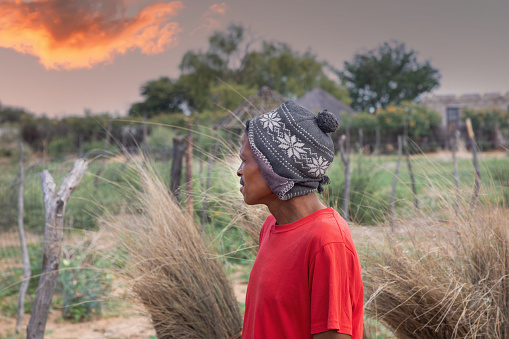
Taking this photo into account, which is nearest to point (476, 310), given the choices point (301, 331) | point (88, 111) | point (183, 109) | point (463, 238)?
point (463, 238)

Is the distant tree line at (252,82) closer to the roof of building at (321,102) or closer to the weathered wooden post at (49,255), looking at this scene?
the roof of building at (321,102)

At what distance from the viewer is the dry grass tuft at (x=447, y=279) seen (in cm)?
191

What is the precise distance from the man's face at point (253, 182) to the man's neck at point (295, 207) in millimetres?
33

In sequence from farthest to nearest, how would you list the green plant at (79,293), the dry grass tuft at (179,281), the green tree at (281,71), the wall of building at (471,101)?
the green tree at (281,71)
the wall of building at (471,101)
the green plant at (79,293)
the dry grass tuft at (179,281)

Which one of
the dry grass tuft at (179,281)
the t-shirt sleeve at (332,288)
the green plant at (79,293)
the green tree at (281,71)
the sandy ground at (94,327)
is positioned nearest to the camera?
the t-shirt sleeve at (332,288)

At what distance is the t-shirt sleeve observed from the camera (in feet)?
3.47

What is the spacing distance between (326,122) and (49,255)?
2.39 metres

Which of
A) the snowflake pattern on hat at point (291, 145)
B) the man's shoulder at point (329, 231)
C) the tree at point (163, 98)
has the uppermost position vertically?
the tree at point (163, 98)

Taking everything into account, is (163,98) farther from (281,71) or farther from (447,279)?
(447,279)

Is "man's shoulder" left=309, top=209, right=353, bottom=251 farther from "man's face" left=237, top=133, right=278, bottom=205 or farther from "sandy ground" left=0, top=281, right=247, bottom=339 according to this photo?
"sandy ground" left=0, top=281, right=247, bottom=339

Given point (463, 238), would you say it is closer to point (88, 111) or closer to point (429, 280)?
point (429, 280)

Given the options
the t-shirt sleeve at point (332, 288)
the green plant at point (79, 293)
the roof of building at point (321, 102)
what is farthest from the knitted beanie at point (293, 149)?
the roof of building at point (321, 102)

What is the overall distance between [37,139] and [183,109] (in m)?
12.3

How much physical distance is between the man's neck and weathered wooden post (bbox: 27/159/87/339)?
199cm
